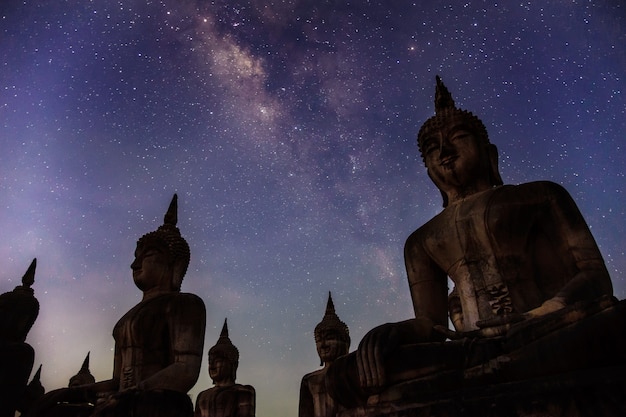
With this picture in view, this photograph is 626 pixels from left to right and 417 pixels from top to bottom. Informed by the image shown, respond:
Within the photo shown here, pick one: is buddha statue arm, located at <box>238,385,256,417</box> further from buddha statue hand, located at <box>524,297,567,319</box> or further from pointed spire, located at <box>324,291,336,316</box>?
buddha statue hand, located at <box>524,297,567,319</box>

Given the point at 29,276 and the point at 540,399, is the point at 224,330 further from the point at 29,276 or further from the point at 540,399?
the point at 540,399

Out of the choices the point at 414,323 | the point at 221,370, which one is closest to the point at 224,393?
the point at 221,370

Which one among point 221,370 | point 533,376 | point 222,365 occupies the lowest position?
point 533,376

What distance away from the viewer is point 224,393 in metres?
11.6

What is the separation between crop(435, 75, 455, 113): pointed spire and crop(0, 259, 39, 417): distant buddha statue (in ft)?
30.8

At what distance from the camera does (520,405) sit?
2.56m

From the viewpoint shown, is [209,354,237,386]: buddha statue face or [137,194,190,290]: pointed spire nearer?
[137,194,190,290]: pointed spire

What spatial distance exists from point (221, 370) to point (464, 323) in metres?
9.57

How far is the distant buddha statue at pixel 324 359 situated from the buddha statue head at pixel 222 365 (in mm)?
2162

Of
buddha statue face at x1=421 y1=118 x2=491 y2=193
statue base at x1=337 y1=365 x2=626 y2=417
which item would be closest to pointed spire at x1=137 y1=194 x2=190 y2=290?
buddha statue face at x1=421 y1=118 x2=491 y2=193

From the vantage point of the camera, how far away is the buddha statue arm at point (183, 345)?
6.36 metres

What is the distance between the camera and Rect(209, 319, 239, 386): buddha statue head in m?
12.8

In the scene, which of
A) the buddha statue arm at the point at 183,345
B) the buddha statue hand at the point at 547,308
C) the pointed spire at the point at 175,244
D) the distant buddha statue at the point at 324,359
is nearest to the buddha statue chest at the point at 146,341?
the buddha statue arm at the point at 183,345

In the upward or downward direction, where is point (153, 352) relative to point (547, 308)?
upward
